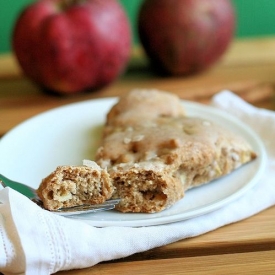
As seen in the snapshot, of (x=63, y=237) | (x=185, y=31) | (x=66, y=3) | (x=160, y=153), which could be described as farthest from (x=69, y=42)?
(x=63, y=237)

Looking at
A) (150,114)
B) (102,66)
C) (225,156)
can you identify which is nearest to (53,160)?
(150,114)

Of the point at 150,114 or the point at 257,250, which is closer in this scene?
the point at 257,250

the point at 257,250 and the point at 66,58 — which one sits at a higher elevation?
the point at 66,58

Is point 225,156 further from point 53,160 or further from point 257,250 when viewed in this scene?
point 53,160

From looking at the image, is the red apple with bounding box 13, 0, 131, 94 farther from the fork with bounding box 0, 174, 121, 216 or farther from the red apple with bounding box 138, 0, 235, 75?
the fork with bounding box 0, 174, 121, 216

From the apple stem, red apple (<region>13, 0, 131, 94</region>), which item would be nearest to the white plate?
red apple (<region>13, 0, 131, 94</region>)

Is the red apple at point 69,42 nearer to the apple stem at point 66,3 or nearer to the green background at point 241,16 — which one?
the apple stem at point 66,3
